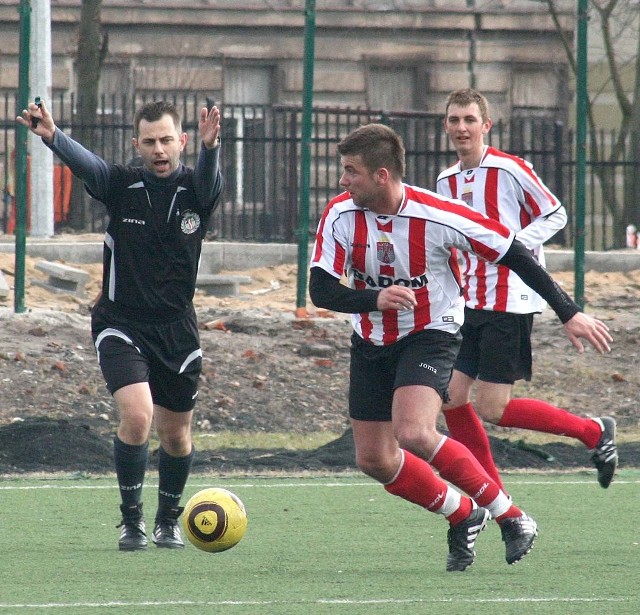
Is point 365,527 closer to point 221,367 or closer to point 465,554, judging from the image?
point 465,554

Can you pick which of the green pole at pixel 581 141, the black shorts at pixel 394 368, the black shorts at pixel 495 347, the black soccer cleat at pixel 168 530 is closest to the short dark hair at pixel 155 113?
the black shorts at pixel 394 368

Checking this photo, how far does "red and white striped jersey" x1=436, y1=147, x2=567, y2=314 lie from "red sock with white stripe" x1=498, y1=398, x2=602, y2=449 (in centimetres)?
50

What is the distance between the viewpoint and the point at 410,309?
22.1 feet

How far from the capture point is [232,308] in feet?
51.0

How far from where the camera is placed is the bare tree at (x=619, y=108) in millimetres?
18953

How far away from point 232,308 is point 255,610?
32.0 ft

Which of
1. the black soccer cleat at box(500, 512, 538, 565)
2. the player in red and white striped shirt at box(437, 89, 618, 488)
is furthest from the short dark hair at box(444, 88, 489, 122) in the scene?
the black soccer cleat at box(500, 512, 538, 565)

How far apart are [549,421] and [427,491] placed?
1.81m

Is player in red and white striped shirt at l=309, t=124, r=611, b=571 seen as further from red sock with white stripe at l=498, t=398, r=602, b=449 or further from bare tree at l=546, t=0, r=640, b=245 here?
bare tree at l=546, t=0, r=640, b=245

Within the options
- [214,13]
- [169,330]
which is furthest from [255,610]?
[214,13]

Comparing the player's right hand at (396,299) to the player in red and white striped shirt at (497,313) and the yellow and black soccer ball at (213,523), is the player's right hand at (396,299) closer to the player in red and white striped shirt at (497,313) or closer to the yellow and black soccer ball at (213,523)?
the yellow and black soccer ball at (213,523)

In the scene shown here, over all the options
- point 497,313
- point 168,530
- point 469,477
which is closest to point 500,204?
point 497,313

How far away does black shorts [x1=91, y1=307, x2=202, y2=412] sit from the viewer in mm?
7324

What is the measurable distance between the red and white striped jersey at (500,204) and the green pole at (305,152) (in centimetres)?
590
